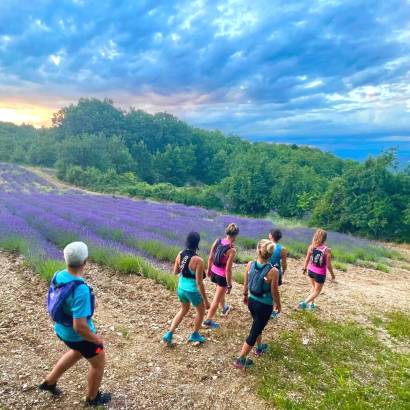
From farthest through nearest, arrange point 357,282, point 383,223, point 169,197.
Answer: point 169,197 → point 383,223 → point 357,282

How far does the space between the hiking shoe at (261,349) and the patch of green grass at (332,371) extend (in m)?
0.08

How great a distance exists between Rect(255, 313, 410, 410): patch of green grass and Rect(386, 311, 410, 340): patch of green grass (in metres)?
0.55

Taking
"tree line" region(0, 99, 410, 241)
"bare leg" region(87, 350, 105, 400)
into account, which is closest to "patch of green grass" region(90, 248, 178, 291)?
"bare leg" region(87, 350, 105, 400)

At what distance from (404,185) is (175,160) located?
43.2 metres

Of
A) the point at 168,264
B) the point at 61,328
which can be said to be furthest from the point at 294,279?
the point at 61,328

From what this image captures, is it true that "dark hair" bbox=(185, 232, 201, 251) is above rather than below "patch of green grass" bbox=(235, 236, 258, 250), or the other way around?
above

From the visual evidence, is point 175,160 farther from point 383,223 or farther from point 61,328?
point 61,328

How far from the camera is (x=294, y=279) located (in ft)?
28.3

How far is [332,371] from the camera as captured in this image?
14.3 ft

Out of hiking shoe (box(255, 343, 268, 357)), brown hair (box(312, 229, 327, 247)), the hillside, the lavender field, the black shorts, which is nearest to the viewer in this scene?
the hillside

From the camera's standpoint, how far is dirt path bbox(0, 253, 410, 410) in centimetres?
367

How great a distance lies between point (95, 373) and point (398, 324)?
17.7ft

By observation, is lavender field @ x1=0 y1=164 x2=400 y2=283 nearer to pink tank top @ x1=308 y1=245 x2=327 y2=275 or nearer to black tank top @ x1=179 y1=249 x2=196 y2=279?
black tank top @ x1=179 y1=249 x2=196 y2=279

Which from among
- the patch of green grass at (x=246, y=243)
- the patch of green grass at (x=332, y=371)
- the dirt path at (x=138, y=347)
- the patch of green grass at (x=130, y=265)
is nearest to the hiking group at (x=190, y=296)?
the dirt path at (x=138, y=347)
